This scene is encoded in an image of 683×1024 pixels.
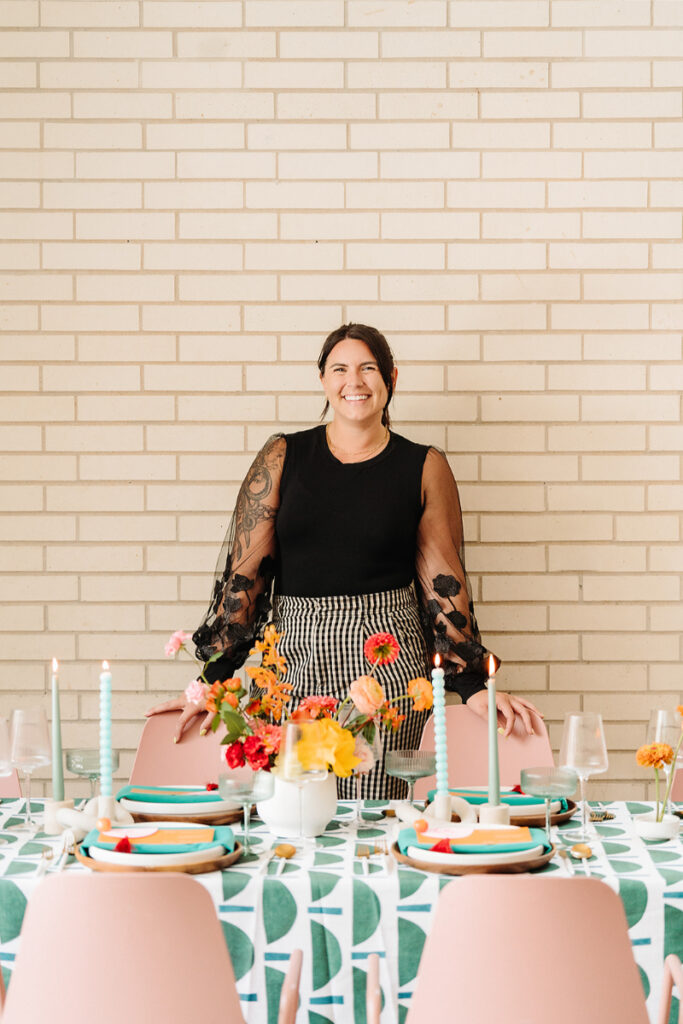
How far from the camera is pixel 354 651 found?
115 inches

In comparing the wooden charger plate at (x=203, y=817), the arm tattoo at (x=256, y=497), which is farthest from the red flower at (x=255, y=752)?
the arm tattoo at (x=256, y=497)

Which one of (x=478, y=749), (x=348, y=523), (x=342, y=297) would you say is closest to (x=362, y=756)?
(x=478, y=749)

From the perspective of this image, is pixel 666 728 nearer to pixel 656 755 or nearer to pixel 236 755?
pixel 656 755

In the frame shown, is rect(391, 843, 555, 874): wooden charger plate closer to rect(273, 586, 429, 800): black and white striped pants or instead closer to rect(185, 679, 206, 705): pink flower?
rect(185, 679, 206, 705): pink flower

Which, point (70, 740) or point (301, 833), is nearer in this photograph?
point (301, 833)

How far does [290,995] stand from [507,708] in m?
1.26

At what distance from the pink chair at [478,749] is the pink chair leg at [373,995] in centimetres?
107

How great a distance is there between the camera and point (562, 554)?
3594mm

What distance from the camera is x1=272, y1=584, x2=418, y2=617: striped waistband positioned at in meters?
3.00

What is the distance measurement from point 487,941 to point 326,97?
116 inches

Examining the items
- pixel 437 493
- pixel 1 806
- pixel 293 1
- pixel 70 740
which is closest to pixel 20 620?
pixel 70 740

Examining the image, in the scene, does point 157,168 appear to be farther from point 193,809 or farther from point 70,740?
point 193,809

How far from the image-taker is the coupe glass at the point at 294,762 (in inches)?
77.2

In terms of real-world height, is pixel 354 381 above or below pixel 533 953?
above
